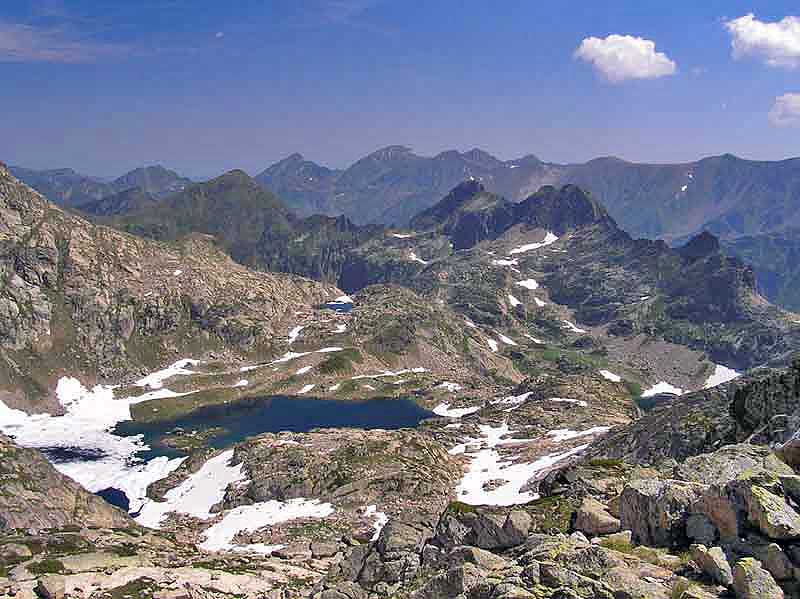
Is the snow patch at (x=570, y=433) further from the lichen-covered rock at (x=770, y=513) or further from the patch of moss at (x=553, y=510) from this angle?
the lichen-covered rock at (x=770, y=513)

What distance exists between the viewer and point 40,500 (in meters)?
131

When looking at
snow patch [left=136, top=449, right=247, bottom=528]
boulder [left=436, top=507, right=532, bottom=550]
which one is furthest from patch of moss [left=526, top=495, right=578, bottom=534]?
snow patch [left=136, top=449, right=247, bottom=528]

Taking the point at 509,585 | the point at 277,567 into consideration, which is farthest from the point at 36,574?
the point at 509,585

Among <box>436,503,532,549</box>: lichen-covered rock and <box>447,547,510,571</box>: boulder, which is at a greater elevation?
<box>447,547,510,571</box>: boulder

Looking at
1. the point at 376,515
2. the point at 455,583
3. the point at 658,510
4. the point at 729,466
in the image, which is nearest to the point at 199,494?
the point at 376,515

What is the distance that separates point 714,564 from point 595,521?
38.7 feet

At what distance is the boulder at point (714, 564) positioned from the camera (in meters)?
23.4

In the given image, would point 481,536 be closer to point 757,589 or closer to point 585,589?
point 585,589

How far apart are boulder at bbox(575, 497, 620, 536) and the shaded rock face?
114 m

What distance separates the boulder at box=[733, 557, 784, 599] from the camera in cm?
2194

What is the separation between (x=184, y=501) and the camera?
543 feet

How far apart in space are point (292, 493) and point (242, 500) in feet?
47.4

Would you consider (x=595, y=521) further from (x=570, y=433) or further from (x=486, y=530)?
(x=570, y=433)

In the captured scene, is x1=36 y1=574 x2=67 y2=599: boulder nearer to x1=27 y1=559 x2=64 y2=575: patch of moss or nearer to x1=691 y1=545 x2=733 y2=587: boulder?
x1=27 y1=559 x2=64 y2=575: patch of moss
